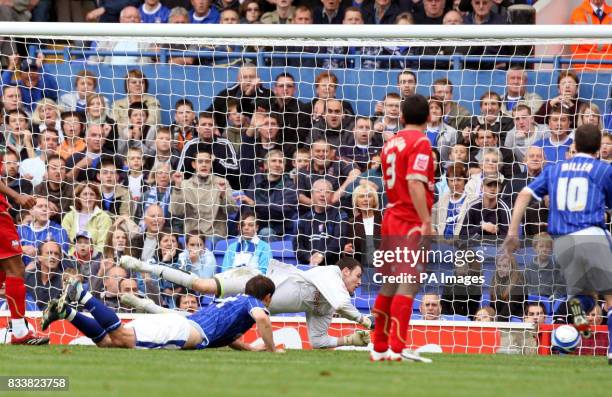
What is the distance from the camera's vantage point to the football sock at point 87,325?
441 inches

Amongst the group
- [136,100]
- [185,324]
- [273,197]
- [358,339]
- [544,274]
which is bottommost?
[544,274]

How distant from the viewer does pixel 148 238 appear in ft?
49.1

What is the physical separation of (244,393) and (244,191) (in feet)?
25.4

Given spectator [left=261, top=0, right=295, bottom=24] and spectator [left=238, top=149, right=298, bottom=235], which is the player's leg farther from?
spectator [left=261, top=0, right=295, bottom=24]

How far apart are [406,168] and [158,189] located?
5847 millimetres

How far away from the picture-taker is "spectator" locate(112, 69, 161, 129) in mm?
15633

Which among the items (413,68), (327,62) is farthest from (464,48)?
(327,62)

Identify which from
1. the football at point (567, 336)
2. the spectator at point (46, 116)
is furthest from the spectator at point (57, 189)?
the football at point (567, 336)

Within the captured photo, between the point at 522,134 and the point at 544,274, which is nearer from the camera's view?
the point at 544,274

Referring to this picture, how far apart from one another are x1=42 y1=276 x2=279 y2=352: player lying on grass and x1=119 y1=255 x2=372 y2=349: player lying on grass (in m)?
0.91

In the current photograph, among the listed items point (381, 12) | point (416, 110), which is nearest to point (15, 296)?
point (416, 110)

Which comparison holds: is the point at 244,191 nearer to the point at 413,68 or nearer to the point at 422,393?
the point at 413,68

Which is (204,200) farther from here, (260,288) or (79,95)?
(260,288)

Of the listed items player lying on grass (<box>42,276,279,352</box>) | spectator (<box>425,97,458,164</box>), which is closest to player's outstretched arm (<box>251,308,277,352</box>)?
player lying on grass (<box>42,276,279,352</box>)
